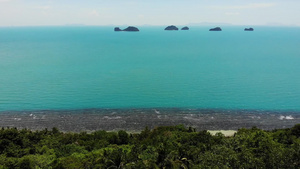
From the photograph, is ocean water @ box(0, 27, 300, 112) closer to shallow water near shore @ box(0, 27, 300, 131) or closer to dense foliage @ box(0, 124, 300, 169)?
shallow water near shore @ box(0, 27, 300, 131)

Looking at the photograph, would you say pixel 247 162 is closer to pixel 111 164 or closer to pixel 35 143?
pixel 111 164

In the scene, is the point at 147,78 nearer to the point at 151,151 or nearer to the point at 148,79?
the point at 148,79

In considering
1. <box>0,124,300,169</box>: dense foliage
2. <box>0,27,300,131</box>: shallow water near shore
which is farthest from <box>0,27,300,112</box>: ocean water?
<box>0,124,300,169</box>: dense foliage

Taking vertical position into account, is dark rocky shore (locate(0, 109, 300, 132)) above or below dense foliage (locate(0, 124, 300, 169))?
above

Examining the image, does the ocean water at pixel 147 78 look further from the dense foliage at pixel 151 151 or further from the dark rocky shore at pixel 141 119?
the dense foliage at pixel 151 151

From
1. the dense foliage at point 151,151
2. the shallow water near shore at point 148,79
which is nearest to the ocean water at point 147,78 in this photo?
the shallow water near shore at point 148,79

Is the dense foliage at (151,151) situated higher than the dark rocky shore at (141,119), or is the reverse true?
the dark rocky shore at (141,119)

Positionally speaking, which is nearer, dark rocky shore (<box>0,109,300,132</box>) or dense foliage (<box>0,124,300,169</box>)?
dense foliage (<box>0,124,300,169</box>)
